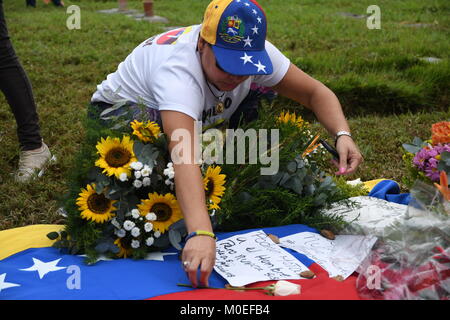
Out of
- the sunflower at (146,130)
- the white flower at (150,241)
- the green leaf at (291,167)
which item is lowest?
the white flower at (150,241)

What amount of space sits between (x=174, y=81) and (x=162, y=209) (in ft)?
1.57

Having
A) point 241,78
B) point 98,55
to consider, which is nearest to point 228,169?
point 241,78

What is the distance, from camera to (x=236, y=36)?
191 centimetres

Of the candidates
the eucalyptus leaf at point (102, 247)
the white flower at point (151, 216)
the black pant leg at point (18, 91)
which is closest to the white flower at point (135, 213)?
the white flower at point (151, 216)

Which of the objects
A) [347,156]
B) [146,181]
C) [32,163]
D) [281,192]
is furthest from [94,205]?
[32,163]

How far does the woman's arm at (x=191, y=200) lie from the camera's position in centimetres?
161

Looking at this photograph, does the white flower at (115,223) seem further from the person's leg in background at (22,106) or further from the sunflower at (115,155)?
the person's leg in background at (22,106)

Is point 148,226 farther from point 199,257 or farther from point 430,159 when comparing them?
point 430,159

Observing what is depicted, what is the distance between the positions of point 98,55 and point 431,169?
433 centimetres

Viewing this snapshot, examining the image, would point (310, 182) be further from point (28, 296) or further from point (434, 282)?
point (28, 296)

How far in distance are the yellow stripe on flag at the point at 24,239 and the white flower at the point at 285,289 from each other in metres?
0.97

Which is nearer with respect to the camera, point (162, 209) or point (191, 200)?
point (191, 200)

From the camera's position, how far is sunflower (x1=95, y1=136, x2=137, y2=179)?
1.93 meters

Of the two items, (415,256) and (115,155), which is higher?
(115,155)
